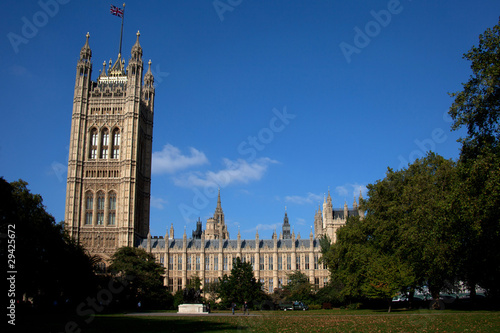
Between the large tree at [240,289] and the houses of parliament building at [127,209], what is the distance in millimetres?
27970

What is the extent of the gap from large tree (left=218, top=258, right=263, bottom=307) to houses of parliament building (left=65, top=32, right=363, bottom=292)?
91.8 ft

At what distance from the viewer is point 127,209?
8244 centimetres

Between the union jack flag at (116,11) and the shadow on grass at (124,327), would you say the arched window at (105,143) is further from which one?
the shadow on grass at (124,327)

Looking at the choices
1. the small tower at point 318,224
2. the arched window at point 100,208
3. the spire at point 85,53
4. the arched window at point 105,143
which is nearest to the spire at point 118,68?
the spire at point 85,53

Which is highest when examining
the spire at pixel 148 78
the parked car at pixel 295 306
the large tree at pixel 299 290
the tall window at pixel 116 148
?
the spire at pixel 148 78

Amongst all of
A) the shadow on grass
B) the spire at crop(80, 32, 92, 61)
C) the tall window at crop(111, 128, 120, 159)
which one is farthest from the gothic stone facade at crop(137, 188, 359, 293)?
the shadow on grass

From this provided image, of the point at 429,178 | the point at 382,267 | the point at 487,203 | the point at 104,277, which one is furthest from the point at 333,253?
the point at 487,203

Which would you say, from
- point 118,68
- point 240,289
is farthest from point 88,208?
point 240,289

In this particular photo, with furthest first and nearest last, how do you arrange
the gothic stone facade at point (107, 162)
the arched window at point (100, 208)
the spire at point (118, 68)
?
the spire at point (118, 68) < the arched window at point (100, 208) < the gothic stone facade at point (107, 162)

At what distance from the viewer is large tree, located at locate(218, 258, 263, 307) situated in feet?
177

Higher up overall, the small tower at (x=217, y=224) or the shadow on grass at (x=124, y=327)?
the small tower at (x=217, y=224)

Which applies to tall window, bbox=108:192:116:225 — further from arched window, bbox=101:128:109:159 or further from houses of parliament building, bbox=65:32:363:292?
arched window, bbox=101:128:109:159

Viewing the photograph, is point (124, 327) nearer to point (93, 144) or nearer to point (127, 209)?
point (127, 209)

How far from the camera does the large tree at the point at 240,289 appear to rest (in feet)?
177
